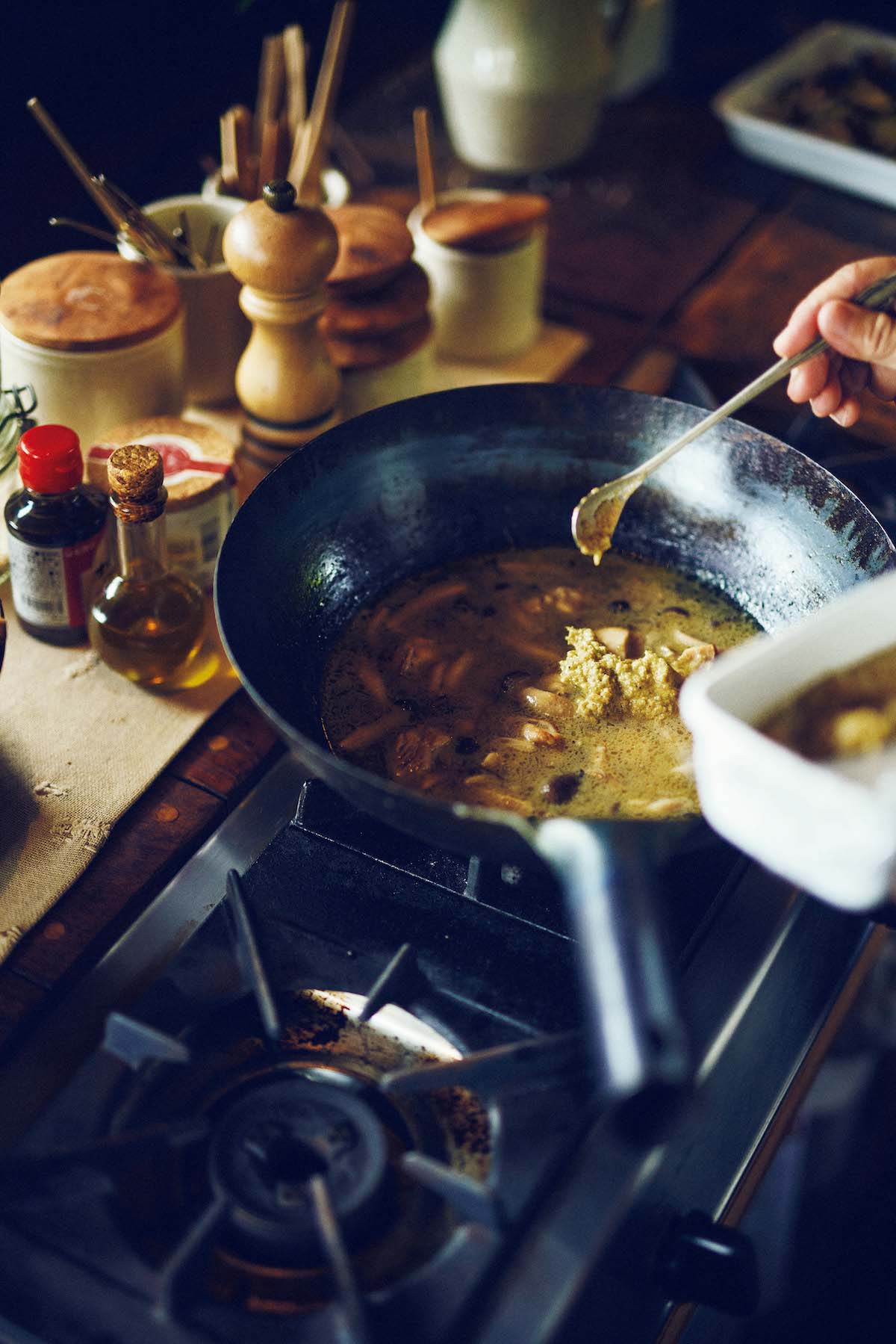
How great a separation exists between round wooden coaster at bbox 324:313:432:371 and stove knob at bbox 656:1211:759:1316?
93 centimetres

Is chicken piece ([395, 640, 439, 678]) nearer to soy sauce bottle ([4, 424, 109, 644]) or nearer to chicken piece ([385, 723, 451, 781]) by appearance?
chicken piece ([385, 723, 451, 781])

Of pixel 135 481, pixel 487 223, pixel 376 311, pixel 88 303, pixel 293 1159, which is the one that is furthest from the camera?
pixel 487 223

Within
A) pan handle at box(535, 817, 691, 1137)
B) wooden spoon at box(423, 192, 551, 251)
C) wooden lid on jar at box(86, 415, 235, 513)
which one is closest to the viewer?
pan handle at box(535, 817, 691, 1137)

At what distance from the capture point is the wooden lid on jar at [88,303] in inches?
45.5

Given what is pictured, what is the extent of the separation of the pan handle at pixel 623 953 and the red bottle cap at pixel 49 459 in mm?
567

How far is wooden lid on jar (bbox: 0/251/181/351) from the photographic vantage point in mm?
1155

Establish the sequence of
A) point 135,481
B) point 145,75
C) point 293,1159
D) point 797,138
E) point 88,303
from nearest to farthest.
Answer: point 293,1159 < point 135,481 < point 88,303 < point 797,138 < point 145,75

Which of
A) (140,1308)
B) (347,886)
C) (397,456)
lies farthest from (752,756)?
(397,456)

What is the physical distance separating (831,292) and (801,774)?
62cm

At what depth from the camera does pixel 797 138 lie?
6.00 ft

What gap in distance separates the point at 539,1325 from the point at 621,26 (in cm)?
196

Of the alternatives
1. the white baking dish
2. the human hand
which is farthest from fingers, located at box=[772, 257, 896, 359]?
the white baking dish

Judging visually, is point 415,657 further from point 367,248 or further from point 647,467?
point 367,248

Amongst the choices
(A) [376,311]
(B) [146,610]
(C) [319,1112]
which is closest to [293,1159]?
(C) [319,1112]
